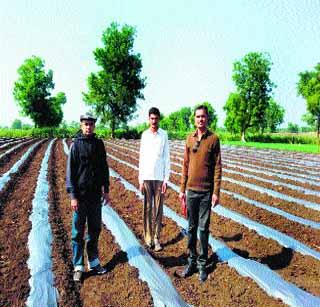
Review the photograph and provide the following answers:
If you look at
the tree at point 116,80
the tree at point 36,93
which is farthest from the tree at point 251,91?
the tree at point 36,93

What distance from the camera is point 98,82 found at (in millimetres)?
45688

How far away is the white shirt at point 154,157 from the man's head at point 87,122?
96cm

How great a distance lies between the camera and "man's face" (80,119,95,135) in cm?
378

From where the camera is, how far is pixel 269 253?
4.82m

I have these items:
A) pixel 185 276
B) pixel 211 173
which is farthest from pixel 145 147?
pixel 185 276

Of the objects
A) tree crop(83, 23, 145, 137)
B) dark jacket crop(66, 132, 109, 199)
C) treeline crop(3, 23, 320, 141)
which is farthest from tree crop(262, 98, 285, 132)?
dark jacket crop(66, 132, 109, 199)

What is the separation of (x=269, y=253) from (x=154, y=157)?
1.91 meters

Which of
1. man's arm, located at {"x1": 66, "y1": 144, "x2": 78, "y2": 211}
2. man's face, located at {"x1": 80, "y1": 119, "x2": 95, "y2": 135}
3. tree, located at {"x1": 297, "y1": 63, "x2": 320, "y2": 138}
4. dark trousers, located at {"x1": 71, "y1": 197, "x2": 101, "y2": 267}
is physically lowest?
dark trousers, located at {"x1": 71, "y1": 197, "x2": 101, "y2": 267}

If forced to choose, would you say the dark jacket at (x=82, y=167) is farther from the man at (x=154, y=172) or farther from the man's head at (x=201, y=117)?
the man's head at (x=201, y=117)

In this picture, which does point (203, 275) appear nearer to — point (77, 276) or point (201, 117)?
point (77, 276)

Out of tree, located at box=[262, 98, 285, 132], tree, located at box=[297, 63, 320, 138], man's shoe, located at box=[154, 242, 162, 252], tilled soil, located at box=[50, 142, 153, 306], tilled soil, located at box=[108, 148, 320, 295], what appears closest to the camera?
tilled soil, located at box=[50, 142, 153, 306]

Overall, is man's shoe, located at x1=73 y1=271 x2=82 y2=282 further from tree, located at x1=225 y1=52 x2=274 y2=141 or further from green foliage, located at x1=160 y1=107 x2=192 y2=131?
green foliage, located at x1=160 y1=107 x2=192 y2=131

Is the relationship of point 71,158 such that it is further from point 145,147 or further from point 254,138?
point 254,138

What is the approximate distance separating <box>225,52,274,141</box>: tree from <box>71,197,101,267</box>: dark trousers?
46.6 metres
